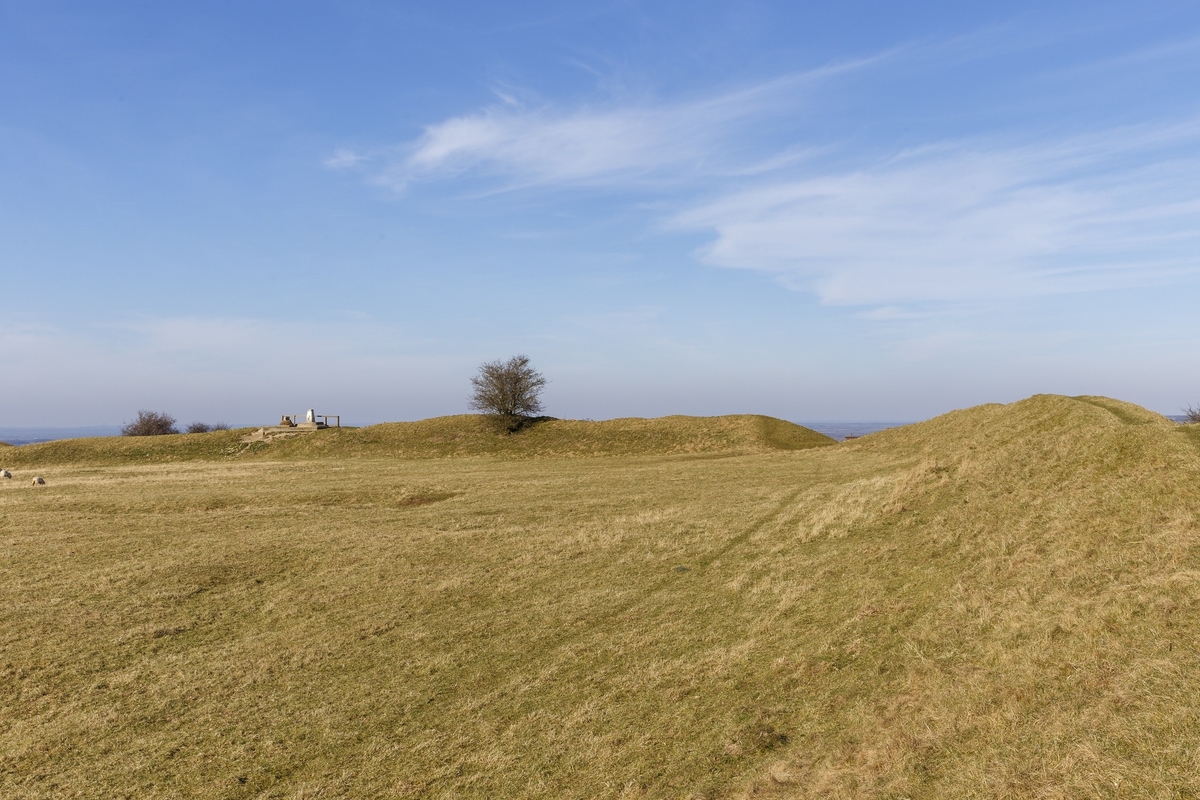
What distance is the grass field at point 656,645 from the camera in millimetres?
8680

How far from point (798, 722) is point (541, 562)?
11994 mm

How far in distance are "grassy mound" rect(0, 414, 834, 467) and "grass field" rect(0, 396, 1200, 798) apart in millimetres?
35366

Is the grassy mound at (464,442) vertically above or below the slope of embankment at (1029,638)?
Result: above

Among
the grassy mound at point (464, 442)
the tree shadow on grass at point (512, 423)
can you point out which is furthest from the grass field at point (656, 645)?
the tree shadow on grass at point (512, 423)

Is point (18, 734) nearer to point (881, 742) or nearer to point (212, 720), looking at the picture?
point (212, 720)

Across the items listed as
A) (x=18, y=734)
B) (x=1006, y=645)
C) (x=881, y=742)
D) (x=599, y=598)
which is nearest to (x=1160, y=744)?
(x=881, y=742)

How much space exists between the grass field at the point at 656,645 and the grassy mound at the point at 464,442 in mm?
35366

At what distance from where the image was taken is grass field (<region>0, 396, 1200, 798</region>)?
8.68 metres

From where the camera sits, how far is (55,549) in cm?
2373

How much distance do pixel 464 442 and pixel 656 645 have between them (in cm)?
5504

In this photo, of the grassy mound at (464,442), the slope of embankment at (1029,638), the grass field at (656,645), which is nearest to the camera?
the slope of embankment at (1029,638)

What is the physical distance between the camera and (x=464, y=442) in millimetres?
67312

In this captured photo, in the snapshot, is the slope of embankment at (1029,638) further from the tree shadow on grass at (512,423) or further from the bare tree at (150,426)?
the bare tree at (150,426)

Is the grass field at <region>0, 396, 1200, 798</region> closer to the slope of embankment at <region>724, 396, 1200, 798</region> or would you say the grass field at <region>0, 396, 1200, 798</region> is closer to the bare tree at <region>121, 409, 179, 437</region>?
the slope of embankment at <region>724, 396, 1200, 798</region>
